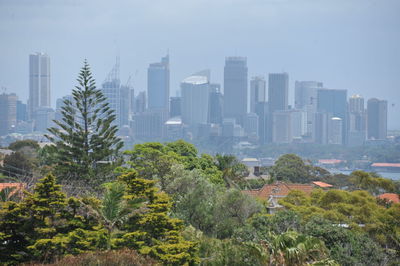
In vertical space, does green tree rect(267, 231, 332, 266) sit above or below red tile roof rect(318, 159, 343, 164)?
above

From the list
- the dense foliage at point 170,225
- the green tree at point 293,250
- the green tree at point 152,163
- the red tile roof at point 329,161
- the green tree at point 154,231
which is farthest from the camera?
the red tile roof at point 329,161

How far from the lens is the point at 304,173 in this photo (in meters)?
69.4

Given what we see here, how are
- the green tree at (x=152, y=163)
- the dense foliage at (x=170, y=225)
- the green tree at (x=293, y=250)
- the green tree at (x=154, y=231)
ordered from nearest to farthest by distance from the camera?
the green tree at (x=293, y=250) → the dense foliage at (x=170, y=225) → the green tree at (x=154, y=231) → the green tree at (x=152, y=163)

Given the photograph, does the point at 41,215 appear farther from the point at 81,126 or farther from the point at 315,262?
the point at 81,126

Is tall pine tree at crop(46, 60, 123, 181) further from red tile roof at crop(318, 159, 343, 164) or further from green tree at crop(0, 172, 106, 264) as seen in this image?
red tile roof at crop(318, 159, 343, 164)

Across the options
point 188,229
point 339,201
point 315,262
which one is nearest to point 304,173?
point 339,201

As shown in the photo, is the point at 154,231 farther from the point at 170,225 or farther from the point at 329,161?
the point at 329,161

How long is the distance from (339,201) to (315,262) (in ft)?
49.0

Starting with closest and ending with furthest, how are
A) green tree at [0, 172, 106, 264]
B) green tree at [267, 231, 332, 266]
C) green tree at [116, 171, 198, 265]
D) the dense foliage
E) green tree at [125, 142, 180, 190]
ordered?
green tree at [267, 231, 332, 266] → the dense foliage → green tree at [0, 172, 106, 264] → green tree at [116, 171, 198, 265] → green tree at [125, 142, 180, 190]

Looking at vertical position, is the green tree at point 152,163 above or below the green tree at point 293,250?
above

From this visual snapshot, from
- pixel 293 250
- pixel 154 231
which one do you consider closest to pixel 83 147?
pixel 154 231

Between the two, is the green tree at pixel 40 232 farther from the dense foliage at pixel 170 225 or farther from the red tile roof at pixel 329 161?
the red tile roof at pixel 329 161

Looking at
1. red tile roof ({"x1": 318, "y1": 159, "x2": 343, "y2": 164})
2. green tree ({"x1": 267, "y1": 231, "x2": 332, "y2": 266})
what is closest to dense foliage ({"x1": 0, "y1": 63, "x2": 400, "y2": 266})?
green tree ({"x1": 267, "y1": 231, "x2": 332, "y2": 266})

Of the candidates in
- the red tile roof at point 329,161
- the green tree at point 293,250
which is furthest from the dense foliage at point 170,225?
the red tile roof at point 329,161
